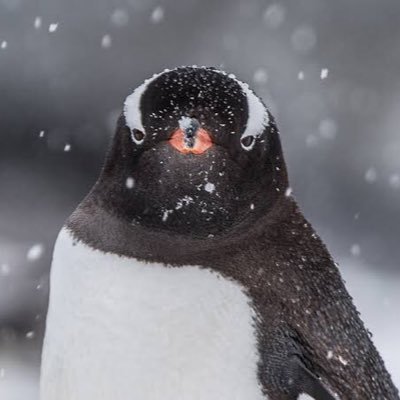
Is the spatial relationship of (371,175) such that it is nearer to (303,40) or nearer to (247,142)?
(303,40)

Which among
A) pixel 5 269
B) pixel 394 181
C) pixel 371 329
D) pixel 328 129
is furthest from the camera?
pixel 394 181

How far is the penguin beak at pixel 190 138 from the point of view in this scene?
182 centimetres

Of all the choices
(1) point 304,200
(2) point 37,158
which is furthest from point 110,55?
(1) point 304,200

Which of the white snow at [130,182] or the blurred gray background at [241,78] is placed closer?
the white snow at [130,182]

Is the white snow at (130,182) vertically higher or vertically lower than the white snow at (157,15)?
lower

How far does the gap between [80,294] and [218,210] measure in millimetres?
288

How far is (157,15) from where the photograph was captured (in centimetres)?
637

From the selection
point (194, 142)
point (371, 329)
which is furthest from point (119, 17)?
point (194, 142)

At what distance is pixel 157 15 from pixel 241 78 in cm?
64

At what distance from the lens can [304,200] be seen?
262 inches

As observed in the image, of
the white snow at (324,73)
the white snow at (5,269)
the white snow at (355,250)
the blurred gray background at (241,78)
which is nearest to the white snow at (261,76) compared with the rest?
the blurred gray background at (241,78)

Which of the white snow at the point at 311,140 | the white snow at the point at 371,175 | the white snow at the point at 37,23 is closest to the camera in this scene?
the white snow at the point at 37,23

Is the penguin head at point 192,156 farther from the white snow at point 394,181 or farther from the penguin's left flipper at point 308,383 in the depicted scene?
the white snow at point 394,181

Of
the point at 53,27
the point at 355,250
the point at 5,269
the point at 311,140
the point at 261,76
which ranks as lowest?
the point at 5,269
